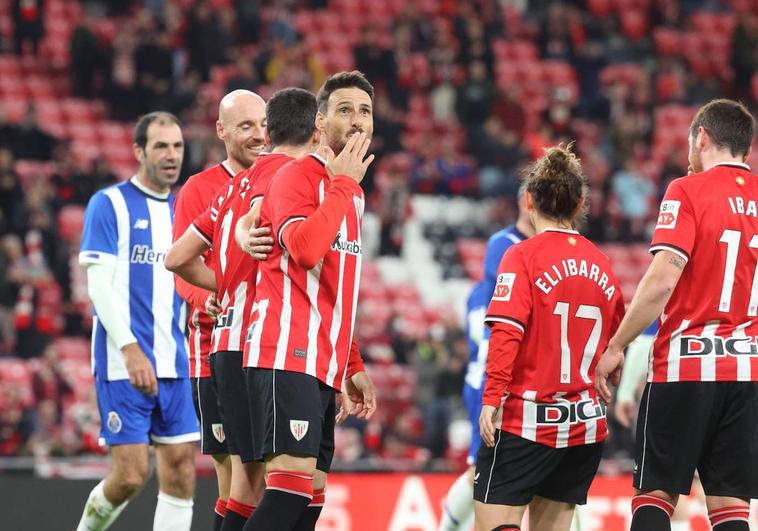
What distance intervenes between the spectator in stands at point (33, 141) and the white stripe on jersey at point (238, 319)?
10880 millimetres

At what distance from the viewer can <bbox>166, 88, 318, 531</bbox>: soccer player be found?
5609 millimetres

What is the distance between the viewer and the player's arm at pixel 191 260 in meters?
5.86

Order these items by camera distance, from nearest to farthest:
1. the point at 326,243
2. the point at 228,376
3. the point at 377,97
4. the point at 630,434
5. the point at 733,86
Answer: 1. the point at 326,243
2. the point at 228,376
3. the point at 630,434
4. the point at 377,97
5. the point at 733,86

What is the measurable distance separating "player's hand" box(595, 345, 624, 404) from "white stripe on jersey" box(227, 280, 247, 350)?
1.65m

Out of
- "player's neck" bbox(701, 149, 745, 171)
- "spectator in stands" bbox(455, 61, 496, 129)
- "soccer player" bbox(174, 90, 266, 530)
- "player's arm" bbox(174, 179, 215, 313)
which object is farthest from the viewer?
"spectator in stands" bbox(455, 61, 496, 129)

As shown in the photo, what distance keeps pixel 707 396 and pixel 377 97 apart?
12834mm

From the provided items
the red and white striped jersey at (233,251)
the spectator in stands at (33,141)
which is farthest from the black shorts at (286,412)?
the spectator in stands at (33,141)

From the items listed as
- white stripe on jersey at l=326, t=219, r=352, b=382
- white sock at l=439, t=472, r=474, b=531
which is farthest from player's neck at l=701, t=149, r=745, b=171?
white sock at l=439, t=472, r=474, b=531

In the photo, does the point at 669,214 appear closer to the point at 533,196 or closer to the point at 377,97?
the point at 533,196

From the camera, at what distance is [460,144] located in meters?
18.8

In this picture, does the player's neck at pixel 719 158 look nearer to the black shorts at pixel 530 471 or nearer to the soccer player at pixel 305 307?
the black shorts at pixel 530 471

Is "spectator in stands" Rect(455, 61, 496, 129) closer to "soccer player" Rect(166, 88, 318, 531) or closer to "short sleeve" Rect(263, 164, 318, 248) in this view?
"soccer player" Rect(166, 88, 318, 531)

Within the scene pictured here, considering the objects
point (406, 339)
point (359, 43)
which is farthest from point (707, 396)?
point (359, 43)

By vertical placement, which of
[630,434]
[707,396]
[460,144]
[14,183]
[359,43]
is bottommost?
[630,434]
